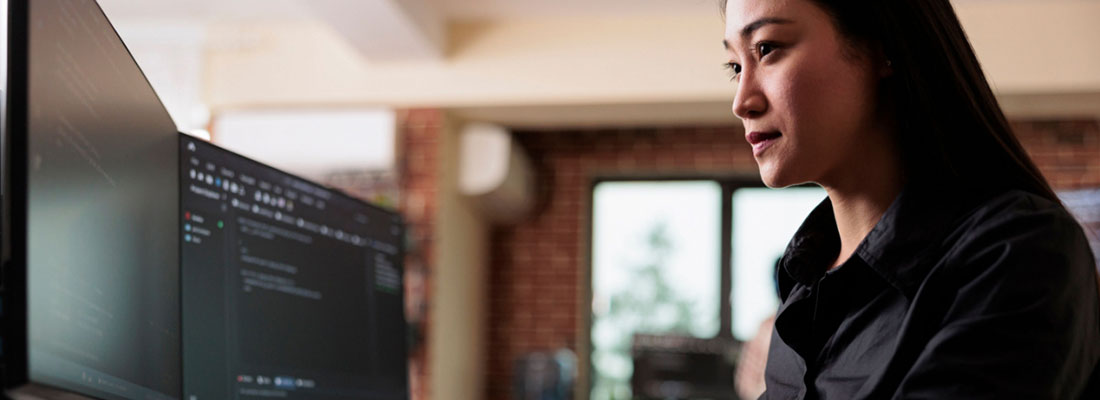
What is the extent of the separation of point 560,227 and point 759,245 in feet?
4.02

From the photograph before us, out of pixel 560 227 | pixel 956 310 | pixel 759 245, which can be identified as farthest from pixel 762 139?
pixel 560 227

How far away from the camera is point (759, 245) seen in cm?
627

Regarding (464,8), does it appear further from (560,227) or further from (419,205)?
(560,227)

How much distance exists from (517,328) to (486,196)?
102 centimetres

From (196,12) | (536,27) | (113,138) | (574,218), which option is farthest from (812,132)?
(574,218)

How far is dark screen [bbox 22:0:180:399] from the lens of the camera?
2.35 ft

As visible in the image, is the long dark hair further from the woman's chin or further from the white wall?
the white wall

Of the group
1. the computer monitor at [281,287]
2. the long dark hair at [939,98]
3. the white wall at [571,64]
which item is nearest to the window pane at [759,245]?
the white wall at [571,64]

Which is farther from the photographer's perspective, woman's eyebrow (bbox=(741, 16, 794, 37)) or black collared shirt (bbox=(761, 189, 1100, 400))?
woman's eyebrow (bbox=(741, 16, 794, 37))

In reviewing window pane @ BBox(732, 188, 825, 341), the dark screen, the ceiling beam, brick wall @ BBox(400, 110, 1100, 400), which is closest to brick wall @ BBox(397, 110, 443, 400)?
the ceiling beam

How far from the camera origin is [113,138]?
92 cm

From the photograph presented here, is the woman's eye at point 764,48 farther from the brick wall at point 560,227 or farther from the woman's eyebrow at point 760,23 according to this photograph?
the brick wall at point 560,227

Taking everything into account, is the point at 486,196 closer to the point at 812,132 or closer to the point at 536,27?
the point at 536,27

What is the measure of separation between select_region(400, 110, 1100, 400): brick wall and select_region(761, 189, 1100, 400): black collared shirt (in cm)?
531
